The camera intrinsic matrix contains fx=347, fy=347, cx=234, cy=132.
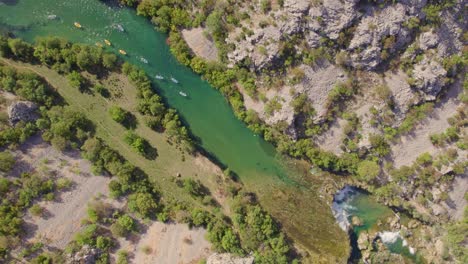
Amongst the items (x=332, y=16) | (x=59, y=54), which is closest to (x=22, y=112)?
(x=59, y=54)

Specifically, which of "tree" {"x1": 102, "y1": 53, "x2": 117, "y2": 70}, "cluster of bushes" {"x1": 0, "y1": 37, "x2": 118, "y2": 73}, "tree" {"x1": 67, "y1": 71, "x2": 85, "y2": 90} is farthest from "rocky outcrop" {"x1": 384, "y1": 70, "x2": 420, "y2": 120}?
"tree" {"x1": 67, "y1": 71, "x2": 85, "y2": 90}

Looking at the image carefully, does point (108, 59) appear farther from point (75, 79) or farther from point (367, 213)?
point (367, 213)

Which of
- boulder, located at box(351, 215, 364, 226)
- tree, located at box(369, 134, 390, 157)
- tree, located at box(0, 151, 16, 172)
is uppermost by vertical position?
tree, located at box(369, 134, 390, 157)

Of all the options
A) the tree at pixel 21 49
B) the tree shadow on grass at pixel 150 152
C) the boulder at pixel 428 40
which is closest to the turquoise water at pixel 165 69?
the tree at pixel 21 49

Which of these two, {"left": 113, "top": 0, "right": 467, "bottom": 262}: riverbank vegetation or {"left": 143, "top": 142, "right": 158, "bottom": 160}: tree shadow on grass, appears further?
{"left": 143, "top": 142, "right": 158, "bottom": 160}: tree shadow on grass

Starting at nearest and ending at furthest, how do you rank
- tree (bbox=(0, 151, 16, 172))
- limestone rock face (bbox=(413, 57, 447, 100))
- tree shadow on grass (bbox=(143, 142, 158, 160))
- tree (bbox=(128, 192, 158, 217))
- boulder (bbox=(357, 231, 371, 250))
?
tree (bbox=(0, 151, 16, 172)) < limestone rock face (bbox=(413, 57, 447, 100)) < tree (bbox=(128, 192, 158, 217)) < tree shadow on grass (bbox=(143, 142, 158, 160)) < boulder (bbox=(357, 231, 371, 250))

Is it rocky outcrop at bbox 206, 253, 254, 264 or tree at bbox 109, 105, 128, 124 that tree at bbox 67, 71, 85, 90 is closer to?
tree at bbox 109, 105, 128, 124

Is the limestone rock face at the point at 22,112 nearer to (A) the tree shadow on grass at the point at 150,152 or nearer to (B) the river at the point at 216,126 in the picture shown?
(B) the river at the point at 216,126
